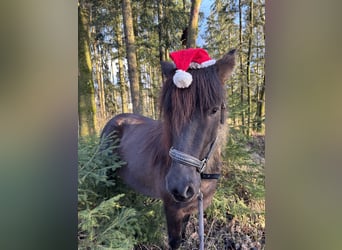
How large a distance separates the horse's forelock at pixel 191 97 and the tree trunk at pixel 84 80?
0.96 feet

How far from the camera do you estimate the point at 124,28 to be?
40.1 inches

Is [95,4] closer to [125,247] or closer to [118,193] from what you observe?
[118,193]

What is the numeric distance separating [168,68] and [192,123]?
21 cm

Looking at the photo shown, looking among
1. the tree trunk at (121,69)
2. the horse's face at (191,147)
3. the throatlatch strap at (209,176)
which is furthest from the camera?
the tree trunk at (121,69)

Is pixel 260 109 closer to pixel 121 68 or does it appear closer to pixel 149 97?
pixel 149 97

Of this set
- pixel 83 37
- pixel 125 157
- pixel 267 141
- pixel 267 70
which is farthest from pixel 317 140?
pixel 83 37

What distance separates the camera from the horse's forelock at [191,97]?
83cm

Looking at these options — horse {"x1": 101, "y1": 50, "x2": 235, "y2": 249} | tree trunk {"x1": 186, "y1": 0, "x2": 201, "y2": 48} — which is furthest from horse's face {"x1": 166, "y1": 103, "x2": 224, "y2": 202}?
tree trunk {"x1": 186, "y1": 0, "x2": 201, "y2": 48}

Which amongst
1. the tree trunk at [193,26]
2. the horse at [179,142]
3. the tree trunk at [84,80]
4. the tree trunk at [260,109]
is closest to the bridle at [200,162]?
the horse at [179,142]

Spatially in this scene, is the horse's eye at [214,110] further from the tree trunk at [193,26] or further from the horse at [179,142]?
the tree trunk at [193,26]

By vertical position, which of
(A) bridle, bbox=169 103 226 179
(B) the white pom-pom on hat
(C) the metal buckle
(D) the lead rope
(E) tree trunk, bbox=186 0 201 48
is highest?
(E) tree trunk, bbox=186 0 201 48

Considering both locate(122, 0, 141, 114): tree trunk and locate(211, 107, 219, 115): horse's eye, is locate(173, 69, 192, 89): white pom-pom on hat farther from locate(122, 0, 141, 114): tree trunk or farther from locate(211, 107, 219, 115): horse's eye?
locate(122, 0, 141, 114): tree trunk

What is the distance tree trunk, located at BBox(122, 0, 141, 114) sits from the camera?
1.01m

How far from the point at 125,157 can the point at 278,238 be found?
1.93 feet
